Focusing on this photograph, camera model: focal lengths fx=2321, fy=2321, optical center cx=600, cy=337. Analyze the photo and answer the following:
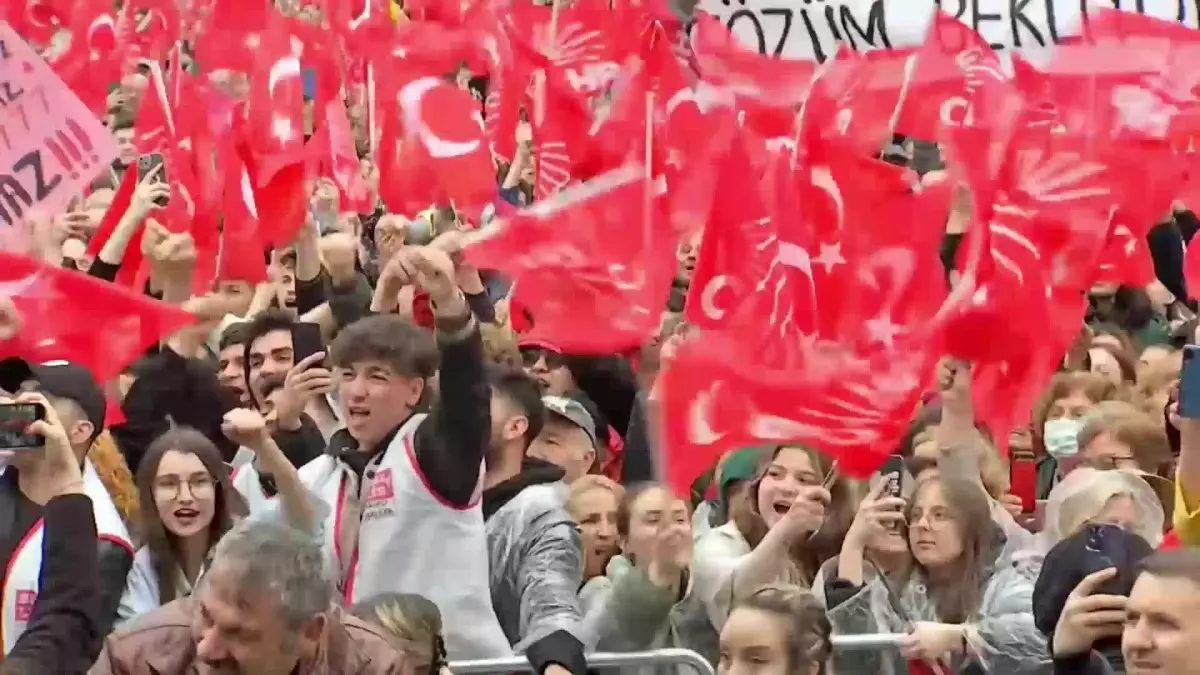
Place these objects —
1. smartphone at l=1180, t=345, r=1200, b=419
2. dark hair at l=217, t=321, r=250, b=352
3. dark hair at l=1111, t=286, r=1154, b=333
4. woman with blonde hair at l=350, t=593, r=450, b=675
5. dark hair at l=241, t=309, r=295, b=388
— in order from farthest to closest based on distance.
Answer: dark hair at l=1111, t=286, r=1154, b=333 < dark hair at l=217, t=321, r=250, b=352 < dark hair at l=241, t=309, r=295, b=388 < woman with blonde hair at l=350, t=593, r=450, b=675 < smartphone at l=1180, t=345, r=1200, b=419

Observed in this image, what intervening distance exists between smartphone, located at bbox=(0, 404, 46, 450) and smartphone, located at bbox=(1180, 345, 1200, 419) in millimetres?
2137

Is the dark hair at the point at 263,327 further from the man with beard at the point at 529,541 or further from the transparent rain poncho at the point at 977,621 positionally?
the transparent rain poncho at the point at 977,621

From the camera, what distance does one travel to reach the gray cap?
6602 mm

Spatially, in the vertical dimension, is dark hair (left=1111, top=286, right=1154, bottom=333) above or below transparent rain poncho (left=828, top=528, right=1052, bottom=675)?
below

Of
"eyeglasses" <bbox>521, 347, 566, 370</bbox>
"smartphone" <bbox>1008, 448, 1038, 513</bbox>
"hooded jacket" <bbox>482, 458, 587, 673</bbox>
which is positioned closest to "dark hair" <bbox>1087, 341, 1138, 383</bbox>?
"smartphone" <bbox>1008, 448, 1038, 513</bbox>

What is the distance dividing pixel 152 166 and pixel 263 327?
9.29 ft

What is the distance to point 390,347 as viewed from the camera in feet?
18.0

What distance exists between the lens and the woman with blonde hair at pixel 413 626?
4344 mm

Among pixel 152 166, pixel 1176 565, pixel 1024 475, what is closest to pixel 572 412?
pixel 1024 475

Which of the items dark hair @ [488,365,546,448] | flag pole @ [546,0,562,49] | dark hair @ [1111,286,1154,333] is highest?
dark hair @ [488,365,546,448]

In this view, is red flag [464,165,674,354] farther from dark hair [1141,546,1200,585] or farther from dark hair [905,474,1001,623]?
dark hair [1141,546,1200,585]

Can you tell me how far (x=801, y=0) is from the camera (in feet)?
25.1

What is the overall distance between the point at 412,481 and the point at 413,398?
0.30 metres

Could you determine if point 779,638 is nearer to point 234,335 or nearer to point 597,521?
point 597,521
